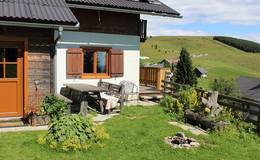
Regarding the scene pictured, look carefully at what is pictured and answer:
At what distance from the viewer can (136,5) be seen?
619 inches

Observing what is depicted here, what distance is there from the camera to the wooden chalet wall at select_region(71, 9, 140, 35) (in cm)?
1485

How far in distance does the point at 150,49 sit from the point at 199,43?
3153 centimetres

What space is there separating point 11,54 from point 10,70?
478 mm

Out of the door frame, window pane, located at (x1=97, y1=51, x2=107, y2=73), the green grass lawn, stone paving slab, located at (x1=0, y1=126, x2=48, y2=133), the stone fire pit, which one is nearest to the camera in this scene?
the green grass lawn


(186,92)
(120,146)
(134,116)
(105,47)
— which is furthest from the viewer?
(105,47)

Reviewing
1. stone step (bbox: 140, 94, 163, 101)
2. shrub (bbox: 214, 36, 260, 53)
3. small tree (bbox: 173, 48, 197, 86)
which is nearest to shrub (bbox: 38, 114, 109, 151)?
stone step (bbox: 140, 94, 163, 101)

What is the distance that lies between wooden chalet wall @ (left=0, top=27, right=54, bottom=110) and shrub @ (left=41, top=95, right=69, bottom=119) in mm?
760

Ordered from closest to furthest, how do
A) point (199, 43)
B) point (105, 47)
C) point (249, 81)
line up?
1. point (105, 47)
2. point (249, 81)
3. point (199, 43)

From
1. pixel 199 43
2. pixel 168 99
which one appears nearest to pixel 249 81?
pixel 168 99

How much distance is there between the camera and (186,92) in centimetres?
1451

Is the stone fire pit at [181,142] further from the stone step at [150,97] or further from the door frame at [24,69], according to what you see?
the stone step at [150,97]

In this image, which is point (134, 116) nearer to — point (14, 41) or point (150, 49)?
point (14, 41)

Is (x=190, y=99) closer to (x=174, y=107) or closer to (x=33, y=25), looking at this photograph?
(x=174, y=107)

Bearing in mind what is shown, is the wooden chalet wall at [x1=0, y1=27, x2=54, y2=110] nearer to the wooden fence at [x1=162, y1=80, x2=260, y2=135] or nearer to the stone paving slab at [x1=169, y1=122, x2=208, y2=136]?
the stone paving slab at [x1=169, y1=122, x2=208, y2=136]
